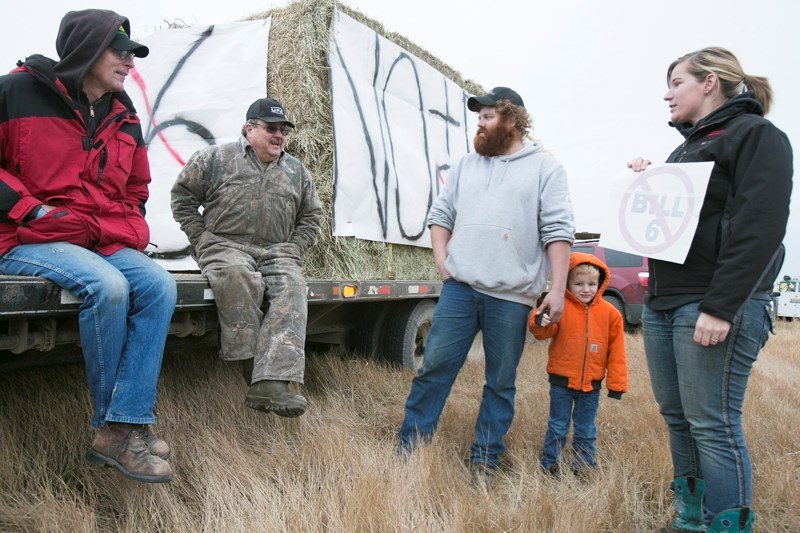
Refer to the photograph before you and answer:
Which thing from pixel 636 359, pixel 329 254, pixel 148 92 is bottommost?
pixel 636 359

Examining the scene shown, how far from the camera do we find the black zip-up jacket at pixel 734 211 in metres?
2.01

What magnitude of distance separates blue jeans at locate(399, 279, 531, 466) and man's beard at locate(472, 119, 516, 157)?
69 cm

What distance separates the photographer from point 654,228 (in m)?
2.37

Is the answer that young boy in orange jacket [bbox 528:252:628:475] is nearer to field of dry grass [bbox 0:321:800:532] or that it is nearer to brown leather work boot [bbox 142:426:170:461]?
field of dry grass [bbox 0:321:800:532]

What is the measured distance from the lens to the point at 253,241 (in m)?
3.29

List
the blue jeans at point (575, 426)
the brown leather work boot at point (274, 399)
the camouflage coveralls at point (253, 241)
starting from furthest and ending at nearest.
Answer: the blue jeans at point (575, 426) < the camouflage coveralls at point (253, 241) < the brown leather work boot at point (274, 399)

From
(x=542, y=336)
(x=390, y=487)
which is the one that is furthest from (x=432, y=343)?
(x=390, y=487)

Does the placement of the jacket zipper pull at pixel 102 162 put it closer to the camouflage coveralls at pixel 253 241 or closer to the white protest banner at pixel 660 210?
the camouflage coveralls at pixel 253 241

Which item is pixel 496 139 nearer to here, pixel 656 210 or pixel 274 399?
pixel 656 210

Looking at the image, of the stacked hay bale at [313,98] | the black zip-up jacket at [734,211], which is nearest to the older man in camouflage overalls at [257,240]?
the stacked hay bale at [313,98]

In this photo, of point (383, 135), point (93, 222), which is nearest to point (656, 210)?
point (93, 222)

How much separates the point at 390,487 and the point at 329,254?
7.71 feet

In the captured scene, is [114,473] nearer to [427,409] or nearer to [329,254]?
[427,409]

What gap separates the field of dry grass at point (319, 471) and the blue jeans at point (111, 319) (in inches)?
16.0
